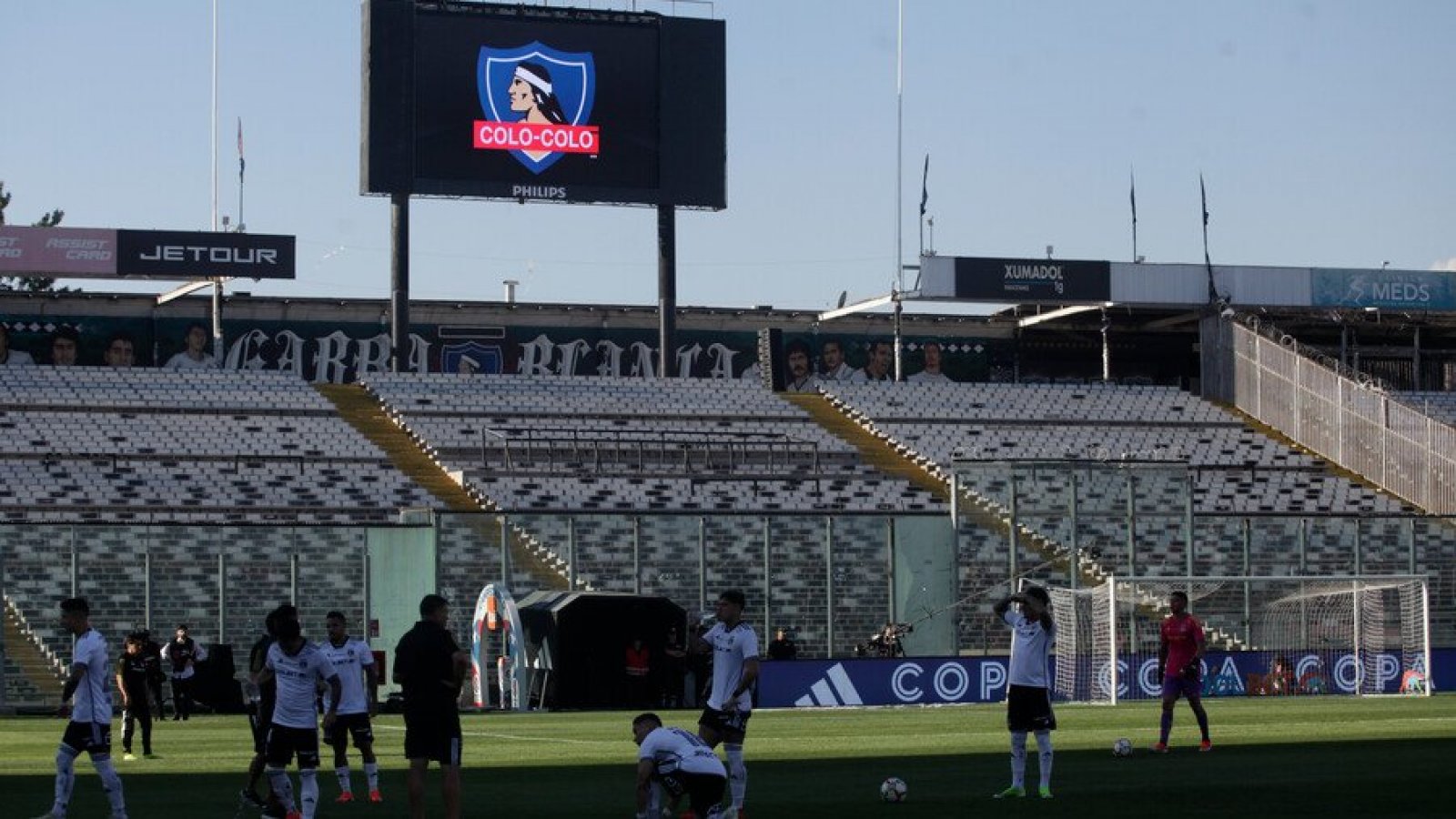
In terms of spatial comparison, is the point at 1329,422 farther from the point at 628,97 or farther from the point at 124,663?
the point at 124,663

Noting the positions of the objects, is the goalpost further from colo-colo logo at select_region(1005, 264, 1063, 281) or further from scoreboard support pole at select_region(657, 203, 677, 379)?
colo-colo logo at select_region(1005, 264, 1063, 281)

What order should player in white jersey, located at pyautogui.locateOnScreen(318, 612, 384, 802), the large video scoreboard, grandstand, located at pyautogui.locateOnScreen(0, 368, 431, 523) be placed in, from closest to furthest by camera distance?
player in white jersey, located at pyautogui.locateOnScreen(318, 612, 384, 802) → grandstand, located at pyautogui.locateOnScreen(0, 368, 431, 523) → the large video scoreboard

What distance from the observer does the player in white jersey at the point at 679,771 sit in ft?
52.6

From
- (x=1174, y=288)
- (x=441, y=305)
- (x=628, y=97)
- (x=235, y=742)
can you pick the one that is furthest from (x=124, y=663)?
(x=1174, y=288)

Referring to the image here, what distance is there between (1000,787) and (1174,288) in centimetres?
5162

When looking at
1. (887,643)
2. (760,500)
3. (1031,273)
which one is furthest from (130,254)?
(887,643)

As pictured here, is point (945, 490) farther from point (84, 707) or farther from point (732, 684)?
point (84, 707)

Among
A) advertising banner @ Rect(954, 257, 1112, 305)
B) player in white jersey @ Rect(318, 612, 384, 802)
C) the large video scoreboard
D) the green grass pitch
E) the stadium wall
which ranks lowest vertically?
the green grass pitch

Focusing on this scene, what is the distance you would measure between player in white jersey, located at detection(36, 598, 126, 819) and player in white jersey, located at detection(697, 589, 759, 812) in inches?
205

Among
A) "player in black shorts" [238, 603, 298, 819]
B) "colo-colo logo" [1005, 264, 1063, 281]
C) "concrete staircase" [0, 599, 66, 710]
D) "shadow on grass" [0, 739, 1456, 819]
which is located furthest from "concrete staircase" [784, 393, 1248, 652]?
"player in black shorts" [238, 603, 298, 819]

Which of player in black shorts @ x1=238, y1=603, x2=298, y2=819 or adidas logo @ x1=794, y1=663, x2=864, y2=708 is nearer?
player in black shorts @ x1=238, y1=603, x2=298, y2=819

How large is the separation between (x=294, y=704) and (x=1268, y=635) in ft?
101

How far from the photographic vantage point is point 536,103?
199 feet

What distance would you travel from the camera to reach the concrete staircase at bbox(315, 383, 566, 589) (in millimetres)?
46438
